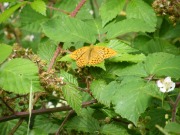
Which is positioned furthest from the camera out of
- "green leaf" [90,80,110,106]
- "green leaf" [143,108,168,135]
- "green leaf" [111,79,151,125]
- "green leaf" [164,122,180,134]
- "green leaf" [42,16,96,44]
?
"green leaf" [42,16,96,44]

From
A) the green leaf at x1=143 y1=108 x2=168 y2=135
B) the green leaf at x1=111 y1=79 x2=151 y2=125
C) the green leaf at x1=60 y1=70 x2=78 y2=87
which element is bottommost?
the green leaf at x1=143 y1=108 x2=168 y2=135

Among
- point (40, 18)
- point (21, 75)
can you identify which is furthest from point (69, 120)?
point (40, 18)

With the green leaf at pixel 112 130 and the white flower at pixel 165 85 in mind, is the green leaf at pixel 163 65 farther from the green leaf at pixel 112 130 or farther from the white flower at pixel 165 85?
the green leaf at pixel 112 130

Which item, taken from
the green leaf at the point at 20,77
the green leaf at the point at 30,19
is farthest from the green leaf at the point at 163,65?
the green leaf at the point at 30,19

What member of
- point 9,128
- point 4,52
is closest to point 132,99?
point 4,52

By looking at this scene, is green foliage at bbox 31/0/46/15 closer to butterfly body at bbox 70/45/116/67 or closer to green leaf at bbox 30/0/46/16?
green leaf at bbox 30/0/46/16

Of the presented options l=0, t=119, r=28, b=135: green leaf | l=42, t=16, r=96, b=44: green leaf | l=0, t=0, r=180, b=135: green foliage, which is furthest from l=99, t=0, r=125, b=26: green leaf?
l=0, t=119, r=28, b=135: green leaf

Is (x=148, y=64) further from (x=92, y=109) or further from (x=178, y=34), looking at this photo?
(x=178, y=34)
